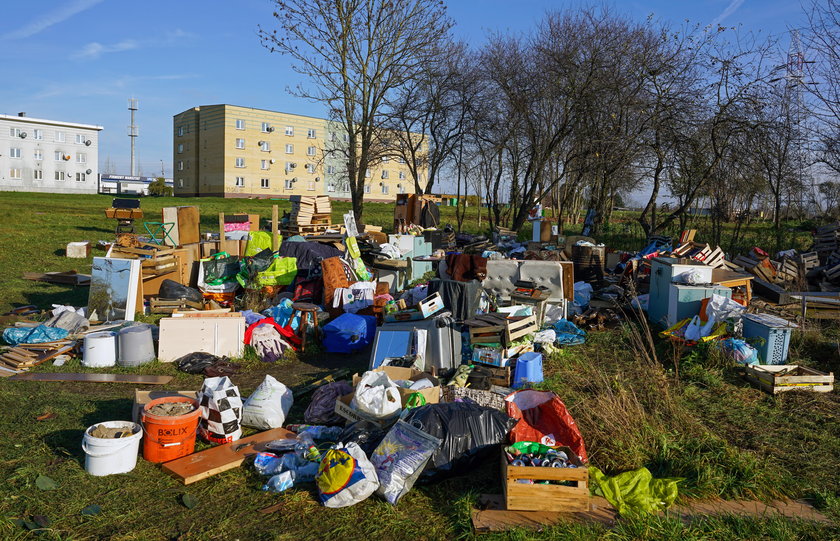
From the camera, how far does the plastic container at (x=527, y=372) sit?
6613mm

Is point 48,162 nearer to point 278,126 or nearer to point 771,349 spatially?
point 278,126

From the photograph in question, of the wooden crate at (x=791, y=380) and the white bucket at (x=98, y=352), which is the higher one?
the wooden crate at (x=791, y=380)

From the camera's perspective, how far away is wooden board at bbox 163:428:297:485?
450 centimetres

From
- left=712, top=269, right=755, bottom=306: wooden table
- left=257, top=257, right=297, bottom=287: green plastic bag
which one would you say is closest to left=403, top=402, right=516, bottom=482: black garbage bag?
left=712, top=269, right=755, bottom=306: wooden table

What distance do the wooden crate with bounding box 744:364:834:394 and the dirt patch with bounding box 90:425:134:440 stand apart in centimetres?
642

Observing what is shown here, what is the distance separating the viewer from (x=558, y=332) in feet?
28.6

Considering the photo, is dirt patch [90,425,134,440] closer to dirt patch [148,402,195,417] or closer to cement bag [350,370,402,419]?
dirt patch [148,402,195,417]

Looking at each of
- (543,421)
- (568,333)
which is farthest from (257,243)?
(543,421)

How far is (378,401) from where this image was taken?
16.5ft

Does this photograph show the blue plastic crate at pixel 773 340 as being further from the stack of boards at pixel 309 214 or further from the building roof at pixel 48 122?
the building roof at pixel 48 122

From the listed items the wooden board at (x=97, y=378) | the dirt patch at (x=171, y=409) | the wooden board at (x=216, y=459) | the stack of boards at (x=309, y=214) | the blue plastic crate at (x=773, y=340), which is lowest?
the wooden board at (x=97, y=378)

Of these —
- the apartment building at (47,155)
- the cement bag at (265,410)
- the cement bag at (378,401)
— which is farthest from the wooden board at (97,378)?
the apartment building at (47,155)

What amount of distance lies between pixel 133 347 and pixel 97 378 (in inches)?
26.1

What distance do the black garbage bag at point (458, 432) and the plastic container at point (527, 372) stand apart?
1887 millimetres
